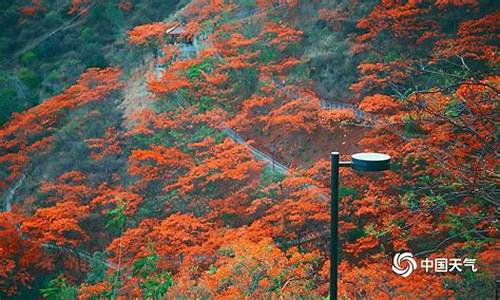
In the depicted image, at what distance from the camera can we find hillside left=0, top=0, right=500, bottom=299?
973cm

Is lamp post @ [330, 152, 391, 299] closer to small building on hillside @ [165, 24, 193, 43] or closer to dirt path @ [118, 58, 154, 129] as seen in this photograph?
dirt path @ [118, 58, 154, 129]

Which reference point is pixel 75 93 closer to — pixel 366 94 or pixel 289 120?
pixel 289 120

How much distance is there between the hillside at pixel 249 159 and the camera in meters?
9.73

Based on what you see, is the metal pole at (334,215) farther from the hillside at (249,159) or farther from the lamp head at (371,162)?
the hillside at (249,159)

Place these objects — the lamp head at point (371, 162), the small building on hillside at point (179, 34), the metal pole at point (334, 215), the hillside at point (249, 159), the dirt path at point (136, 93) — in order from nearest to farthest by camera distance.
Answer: the lamp head at point (371, 162)
the metal pole at point (334, 215)
the hillside at point (249, 159)
the dirt path at point (136, 93)
the small building on hillside at point (179, 34)

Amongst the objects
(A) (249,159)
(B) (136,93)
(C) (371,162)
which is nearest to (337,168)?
(C) (371,162)

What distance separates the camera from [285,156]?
14.5m

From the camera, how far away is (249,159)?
1413cm

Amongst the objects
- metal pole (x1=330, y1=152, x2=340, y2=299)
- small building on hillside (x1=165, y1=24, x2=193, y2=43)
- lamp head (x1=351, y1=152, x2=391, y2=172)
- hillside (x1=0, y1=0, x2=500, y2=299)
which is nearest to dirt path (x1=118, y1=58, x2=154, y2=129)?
hillside (x1=0, y1=0, x2=500, y2=299)

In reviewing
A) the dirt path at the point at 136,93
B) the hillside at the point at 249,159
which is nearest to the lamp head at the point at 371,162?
the hillside at the point at 249,159

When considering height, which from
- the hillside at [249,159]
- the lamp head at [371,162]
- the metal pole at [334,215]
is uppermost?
the lamp head at [371,162]

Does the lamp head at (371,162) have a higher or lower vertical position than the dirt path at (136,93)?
higher

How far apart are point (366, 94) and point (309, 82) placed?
1.95m

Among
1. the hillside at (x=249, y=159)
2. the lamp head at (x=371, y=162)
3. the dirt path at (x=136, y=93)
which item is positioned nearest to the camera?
the lamp head at (x=371, y=162)
